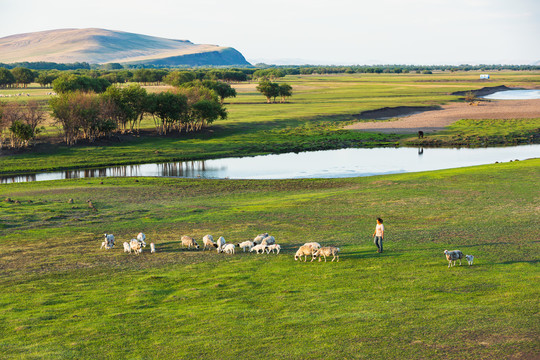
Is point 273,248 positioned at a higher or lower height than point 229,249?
higher

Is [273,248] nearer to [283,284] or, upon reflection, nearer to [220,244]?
[220,244]

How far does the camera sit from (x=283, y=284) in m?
22.7

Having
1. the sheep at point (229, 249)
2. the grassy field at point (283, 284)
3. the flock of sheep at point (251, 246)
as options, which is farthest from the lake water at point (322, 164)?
the sheep at point (229, 249)

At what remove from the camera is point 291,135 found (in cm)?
10112

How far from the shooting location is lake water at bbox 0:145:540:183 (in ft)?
226

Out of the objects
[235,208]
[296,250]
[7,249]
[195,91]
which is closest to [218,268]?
[296,250]

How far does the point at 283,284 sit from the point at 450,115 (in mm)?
115179

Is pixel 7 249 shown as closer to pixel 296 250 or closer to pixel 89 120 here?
pixel 296 250

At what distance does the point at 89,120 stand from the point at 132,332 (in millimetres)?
75558

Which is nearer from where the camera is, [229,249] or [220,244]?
[229,249]

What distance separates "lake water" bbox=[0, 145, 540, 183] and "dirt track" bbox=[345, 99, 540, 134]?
21246mm

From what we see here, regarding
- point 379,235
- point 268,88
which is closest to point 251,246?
point 379,235

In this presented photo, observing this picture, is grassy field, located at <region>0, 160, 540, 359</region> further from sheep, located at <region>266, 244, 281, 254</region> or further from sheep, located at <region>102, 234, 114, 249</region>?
sheep, located at <region>102, 234, 114, 249</region>

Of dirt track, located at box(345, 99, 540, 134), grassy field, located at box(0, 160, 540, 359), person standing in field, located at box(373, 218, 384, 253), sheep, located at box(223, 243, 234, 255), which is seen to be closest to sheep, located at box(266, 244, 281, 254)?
grassy field, located at box(0, 160, 540, 359)
